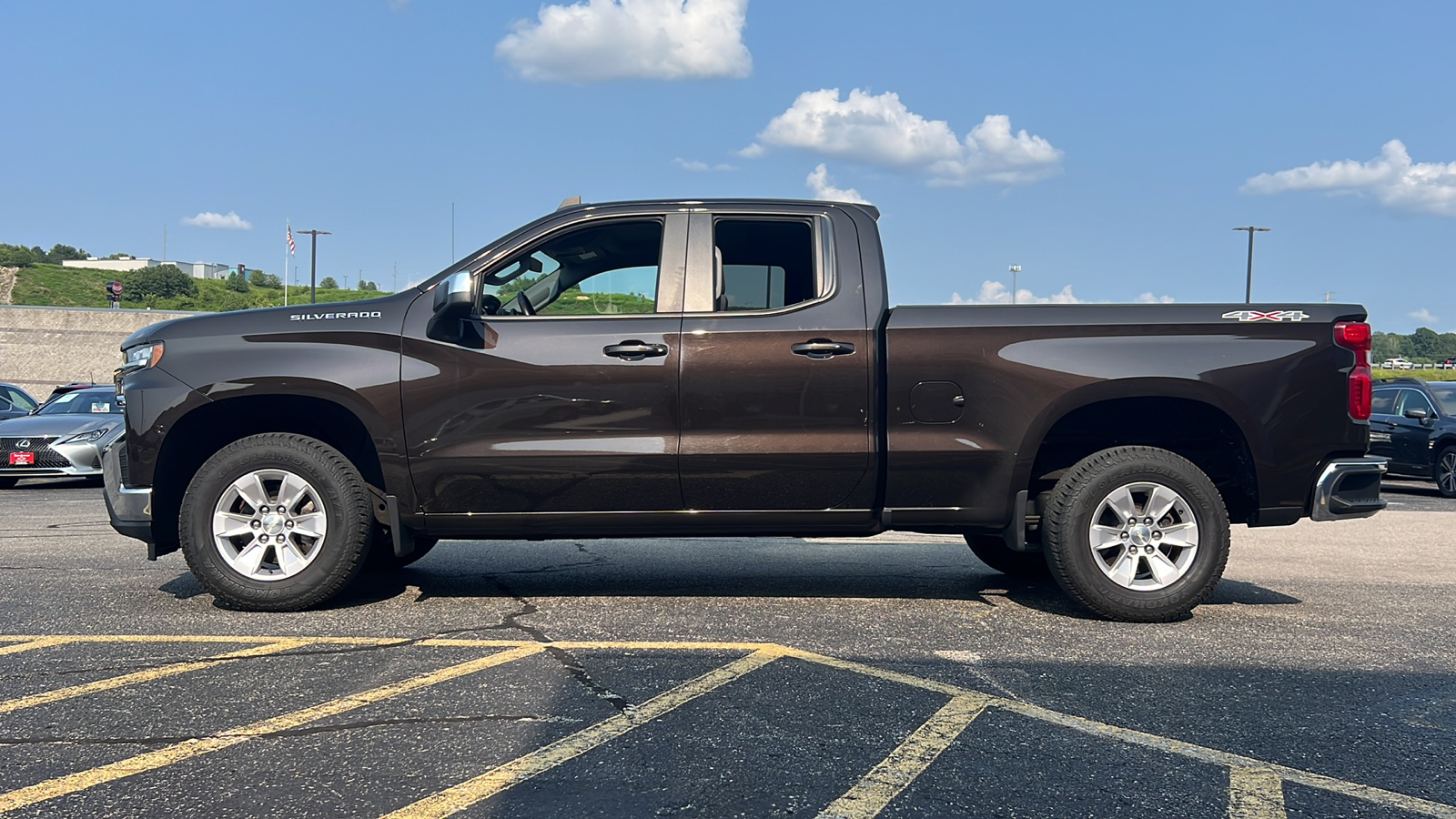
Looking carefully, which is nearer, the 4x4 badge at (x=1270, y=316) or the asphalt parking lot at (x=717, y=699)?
the asphalt parking lot at (x=717, y=699)

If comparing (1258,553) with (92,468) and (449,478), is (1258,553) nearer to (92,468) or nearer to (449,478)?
(449,478)

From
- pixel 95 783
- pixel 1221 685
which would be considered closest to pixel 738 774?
pixel 95 783

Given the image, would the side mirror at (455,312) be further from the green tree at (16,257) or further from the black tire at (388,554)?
the green tree at (16,257)

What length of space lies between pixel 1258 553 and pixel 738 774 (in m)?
6.24

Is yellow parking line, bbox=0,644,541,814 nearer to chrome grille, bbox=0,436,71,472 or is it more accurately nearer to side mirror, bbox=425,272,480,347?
side mirror, bbox=425,272,480,347

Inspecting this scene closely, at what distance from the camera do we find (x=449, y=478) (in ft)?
17.9

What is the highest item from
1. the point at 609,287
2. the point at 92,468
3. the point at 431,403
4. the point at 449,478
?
the point at 609,287

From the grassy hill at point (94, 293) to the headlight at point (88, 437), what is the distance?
80148mm

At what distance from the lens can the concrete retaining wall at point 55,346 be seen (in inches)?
1479

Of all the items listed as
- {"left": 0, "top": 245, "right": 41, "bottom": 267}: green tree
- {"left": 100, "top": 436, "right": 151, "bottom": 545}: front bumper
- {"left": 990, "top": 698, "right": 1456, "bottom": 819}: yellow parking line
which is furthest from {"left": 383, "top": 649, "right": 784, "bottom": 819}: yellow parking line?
{"left": 0, "top": 245, "right": 41, "bottom": 267}: green tree

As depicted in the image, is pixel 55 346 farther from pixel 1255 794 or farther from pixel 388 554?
pixel 1255 794

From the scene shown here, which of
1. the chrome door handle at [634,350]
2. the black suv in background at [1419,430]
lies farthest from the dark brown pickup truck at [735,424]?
the black suv in background at [1419,430]

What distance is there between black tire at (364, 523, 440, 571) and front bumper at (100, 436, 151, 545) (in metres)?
1.16

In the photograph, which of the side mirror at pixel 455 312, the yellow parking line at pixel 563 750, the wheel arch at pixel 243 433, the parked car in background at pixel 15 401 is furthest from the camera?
the parked car in background at pixel 15 401
